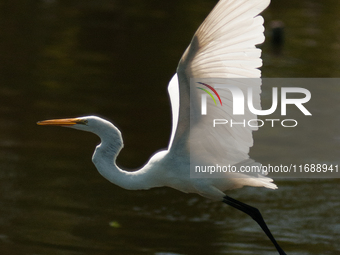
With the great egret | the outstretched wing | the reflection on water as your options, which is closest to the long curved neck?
the great egret

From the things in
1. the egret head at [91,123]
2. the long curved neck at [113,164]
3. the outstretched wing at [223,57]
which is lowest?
the long curved neck at [113,164]

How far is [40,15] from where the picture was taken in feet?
45.6

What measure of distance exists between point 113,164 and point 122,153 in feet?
10.3

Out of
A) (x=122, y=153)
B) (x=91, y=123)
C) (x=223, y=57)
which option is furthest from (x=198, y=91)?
(x=122, y=153)

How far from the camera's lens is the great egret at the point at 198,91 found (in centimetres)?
345

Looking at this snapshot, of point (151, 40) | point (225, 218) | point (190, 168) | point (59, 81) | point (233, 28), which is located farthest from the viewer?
point (151, 40)

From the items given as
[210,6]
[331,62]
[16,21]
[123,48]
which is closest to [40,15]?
[16,21]

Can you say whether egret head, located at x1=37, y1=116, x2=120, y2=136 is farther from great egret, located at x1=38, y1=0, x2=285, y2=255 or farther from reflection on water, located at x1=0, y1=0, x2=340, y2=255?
reflection on water, located at x1=0, y1=0, x2=340, y2=255

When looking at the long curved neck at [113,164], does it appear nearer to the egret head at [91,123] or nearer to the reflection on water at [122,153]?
the egret head at [91,123]

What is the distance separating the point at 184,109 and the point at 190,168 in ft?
1.90

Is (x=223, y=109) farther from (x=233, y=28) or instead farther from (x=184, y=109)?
(x=233, y=28)

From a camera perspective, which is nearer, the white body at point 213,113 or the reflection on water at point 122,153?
the white body at point 213,113

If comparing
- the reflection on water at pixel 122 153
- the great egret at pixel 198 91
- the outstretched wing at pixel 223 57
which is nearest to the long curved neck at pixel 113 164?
the great egret at pixel 198 91

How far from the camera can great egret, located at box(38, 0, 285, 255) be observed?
3445 mm
